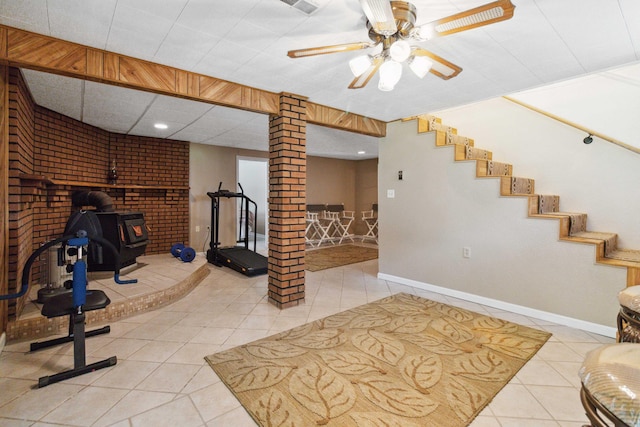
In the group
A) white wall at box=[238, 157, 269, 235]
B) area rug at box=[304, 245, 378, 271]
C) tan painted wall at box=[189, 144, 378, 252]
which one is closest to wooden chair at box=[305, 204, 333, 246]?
tan painted wall at box=[189, 144, 378, 252]

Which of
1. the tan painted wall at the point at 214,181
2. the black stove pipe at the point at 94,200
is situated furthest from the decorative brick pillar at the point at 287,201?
the tan painted wall at the point at 214,181

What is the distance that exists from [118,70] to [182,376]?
2183 mm

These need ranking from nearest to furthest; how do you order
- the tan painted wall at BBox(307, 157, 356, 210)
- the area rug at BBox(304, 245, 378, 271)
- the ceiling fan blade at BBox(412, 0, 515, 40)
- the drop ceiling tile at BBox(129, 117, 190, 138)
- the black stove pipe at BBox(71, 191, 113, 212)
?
the ceiling fan blade at BBox(412, 0, 515, 40), the black stove pipe at BBox(71, 191, 113, 212), the drop ceiling tile at BBox(129, 117, 190, 138), the area rug at BBox(304, 245, 378, 271), the tan painted wall at BBox(307, 157, 356, 210)

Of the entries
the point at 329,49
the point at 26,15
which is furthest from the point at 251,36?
the point at 26,15

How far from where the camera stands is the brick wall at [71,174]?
2.39m

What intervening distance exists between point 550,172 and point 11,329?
5235 millimetres

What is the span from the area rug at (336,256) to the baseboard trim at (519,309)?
128cm

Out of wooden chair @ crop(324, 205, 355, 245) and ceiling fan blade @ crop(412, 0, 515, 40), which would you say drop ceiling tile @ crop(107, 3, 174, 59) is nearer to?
ceiling fan blade @ crop(412, 0, 515, 40)

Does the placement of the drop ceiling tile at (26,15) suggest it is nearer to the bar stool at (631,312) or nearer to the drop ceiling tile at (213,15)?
the drop ceiling tile at (213,15)

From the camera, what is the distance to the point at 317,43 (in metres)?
1.96

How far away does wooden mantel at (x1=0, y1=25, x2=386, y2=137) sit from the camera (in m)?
1.88

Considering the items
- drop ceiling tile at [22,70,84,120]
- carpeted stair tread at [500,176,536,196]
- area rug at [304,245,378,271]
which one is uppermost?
drop ceiling tile at [22,70,84,120]

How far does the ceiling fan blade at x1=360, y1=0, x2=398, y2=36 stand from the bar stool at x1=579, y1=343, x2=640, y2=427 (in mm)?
1465

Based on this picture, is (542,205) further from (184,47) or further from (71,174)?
(71,174)
